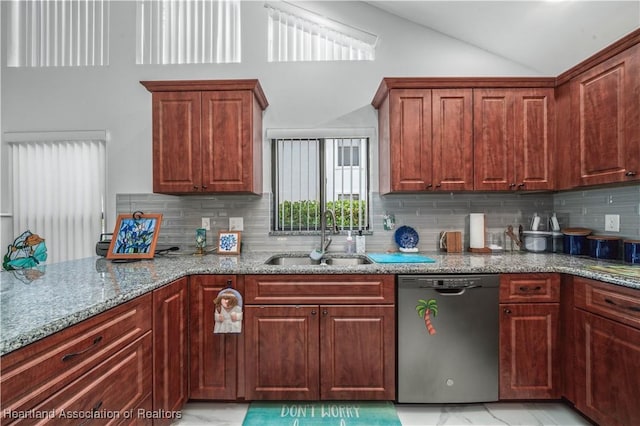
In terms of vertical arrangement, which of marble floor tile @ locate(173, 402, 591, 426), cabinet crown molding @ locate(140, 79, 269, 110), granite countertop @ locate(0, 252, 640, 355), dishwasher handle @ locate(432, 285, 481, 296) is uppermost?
cabinet crown molding @ locate(140, 79, 269, 110)

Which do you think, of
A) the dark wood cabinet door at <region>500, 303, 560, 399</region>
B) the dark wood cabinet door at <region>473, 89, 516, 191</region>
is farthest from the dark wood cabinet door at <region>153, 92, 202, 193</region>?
the dark wood cabinet door at <region>500, 303, 560, 399</region>

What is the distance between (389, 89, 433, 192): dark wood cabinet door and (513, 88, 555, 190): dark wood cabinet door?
2.24 feet

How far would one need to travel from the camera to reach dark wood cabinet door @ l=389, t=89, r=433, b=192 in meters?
2.37

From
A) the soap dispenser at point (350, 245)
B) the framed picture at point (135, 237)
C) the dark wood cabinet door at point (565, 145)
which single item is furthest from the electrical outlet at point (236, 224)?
the dark wood cabinet door at point (565, 145)

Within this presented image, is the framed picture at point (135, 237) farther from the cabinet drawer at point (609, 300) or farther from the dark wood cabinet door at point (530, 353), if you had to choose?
the cabinet drawer at point (609, 300)

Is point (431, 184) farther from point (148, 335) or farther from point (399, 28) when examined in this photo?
point (148, 335)

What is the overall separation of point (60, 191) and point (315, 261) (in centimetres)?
244

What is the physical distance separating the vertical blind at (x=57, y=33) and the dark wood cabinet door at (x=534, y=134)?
3.63m

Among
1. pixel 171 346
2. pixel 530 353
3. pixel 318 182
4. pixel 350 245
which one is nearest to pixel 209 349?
pixel 171 346

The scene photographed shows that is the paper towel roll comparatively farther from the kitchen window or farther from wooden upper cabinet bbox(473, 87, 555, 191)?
the kitchen window

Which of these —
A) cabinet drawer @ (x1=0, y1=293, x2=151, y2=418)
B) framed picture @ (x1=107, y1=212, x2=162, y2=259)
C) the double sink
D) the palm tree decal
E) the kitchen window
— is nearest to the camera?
cabinet drawer @ (x1=0, y1=293, x2=151, y2=418)

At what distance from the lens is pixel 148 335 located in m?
1.52

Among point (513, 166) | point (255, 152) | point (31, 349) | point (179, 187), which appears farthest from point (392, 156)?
point (31, 349)

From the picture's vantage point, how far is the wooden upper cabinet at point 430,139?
2.37 meters
